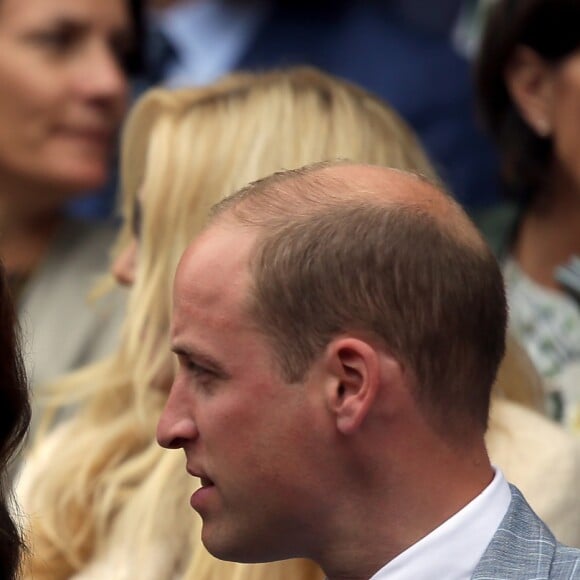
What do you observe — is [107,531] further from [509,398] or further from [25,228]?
[25,228]

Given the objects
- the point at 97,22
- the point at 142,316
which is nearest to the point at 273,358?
the point at 142,316

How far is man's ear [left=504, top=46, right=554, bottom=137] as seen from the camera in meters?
2.57

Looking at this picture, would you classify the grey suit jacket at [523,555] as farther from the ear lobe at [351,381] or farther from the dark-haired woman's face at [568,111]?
the dark-haired woman's face at [568,111]

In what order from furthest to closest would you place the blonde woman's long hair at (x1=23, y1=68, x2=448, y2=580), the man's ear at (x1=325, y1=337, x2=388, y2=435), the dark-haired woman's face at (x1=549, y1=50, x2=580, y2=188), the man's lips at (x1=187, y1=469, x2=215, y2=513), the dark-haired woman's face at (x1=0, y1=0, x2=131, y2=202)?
the dark-haired woman's face at (x1=0, y1=0, x2=131, y2=202) < the dark-haired woman's face at (x1=549, y1=50, x2=580, y2=188) < the blonde woman's long hair at (x1=23, y1=68, x2=448, y2=580) < the man's lips at (x1=187, y1=469, x2=215, y2=513) < the man's ear at (x1=325, y1=337, x2=388, y2=435)

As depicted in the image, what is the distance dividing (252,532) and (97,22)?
201 centimetres

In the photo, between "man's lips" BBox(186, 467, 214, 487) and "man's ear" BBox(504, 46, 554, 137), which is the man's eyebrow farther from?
"man's ear" BBox(504, 46, 554, 137)

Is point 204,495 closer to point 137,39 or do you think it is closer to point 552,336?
point 552,336

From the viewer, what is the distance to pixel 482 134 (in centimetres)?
315

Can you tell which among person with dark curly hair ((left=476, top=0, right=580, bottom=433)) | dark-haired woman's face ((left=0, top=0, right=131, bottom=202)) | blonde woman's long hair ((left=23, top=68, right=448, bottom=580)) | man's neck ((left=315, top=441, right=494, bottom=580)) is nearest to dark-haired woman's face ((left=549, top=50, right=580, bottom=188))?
person with dark curly hair ((left=476, top=0, right=580, bottom=433))

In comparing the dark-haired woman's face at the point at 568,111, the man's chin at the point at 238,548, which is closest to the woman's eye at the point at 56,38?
the dark-haired woman's face at the point at 568,111

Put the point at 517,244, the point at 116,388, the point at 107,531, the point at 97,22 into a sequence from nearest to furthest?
the point at 107,531
the point at 116,388
the point at 517,244
the point at 97,22

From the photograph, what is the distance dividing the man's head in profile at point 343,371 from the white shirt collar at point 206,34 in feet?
7.32

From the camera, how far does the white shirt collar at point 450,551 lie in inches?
48.0

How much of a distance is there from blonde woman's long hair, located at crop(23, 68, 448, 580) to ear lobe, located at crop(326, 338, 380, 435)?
778 millimetres
